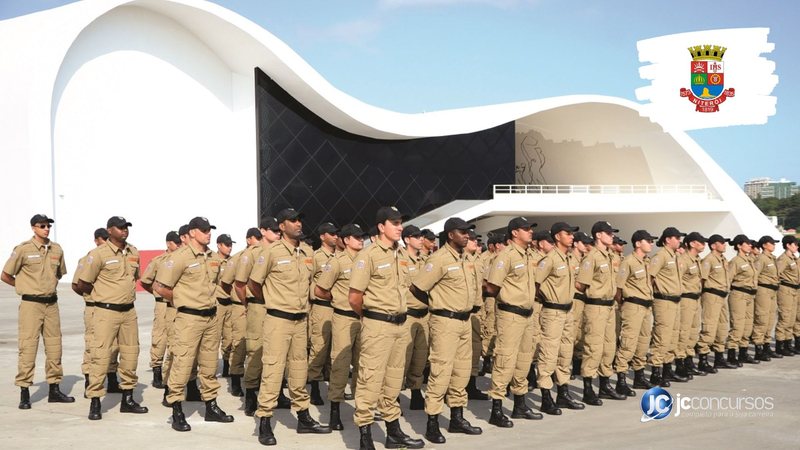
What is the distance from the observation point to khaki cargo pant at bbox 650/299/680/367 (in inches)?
351

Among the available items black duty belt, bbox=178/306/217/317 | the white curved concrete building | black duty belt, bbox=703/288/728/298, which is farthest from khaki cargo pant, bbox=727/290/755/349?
the white curved concrete building

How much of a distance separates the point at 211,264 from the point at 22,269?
6.97 ft

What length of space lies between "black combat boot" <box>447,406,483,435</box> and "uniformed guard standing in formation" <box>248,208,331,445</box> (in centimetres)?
108

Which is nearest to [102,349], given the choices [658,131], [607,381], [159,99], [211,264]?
[211,264]

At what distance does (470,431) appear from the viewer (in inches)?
265

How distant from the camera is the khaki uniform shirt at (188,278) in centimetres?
696

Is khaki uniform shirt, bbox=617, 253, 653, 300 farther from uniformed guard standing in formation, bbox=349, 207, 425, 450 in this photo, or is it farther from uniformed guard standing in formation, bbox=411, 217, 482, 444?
uniformed guard standing in formation, bbox=349, 207, 425, 450

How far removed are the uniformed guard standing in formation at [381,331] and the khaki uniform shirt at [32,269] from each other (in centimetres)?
352

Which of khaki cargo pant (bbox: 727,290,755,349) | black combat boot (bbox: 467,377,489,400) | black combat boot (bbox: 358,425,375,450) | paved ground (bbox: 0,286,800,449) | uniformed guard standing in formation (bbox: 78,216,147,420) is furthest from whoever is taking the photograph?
khaki cargo pant (bbox: 727,290,755,349)

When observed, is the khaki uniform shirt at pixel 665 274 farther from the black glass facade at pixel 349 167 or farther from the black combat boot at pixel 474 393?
the black glass facade at pixel 349 167

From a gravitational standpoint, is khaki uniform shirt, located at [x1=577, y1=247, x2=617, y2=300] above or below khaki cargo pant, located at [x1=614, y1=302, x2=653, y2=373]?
above

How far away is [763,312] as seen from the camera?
11.0 m

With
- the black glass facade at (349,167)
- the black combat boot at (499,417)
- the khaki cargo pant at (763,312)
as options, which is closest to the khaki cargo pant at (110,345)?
the black combat boot at (499,417)

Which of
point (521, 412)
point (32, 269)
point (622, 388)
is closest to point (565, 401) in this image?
point (521, 412)
